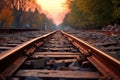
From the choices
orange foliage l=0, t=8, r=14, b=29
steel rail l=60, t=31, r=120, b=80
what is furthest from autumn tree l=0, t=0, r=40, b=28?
steel rail l=60, t=31, r=120, b=80

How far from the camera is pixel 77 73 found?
125 inches

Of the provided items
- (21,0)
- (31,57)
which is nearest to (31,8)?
(21,0)

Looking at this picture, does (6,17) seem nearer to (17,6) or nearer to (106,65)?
(17,6)

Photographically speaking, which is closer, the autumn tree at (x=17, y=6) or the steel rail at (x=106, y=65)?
the steel rail at (x=106, y=65)

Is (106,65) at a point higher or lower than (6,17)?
lower

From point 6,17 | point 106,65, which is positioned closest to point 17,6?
point 6,17

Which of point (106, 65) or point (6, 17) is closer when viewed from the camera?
point (106, 65)

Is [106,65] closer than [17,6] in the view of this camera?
Yes

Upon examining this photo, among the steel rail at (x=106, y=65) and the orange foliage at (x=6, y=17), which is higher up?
the orange foliage at (x=6, y=17)

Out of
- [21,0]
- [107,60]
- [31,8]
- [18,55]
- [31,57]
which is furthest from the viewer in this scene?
[31,8]

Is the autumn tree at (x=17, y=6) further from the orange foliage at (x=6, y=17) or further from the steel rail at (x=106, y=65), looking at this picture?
the steel rail at (x=106, y=65)

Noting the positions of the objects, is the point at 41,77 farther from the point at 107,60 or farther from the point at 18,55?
the point at 18,55

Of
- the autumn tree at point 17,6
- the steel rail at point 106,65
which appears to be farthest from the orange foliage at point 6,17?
the steel rail at point 106,65

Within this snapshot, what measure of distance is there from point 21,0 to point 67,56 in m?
55.1
